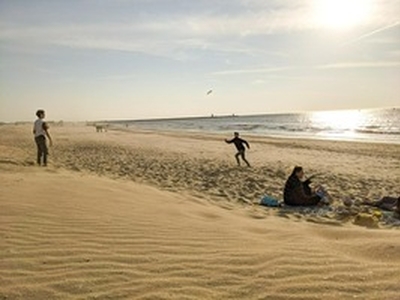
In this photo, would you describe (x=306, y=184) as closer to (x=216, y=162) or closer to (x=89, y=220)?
(x=89, y=220)

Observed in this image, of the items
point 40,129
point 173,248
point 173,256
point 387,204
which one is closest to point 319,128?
point 40,129

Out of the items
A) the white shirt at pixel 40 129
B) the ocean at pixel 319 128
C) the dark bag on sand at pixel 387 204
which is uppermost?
the ocean at pixel 319 128

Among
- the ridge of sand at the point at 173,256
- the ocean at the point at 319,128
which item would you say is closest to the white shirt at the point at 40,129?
the ridge of sand at the point at 173,256

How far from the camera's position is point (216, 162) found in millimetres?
17359

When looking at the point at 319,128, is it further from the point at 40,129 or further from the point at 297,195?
the point at 297,195

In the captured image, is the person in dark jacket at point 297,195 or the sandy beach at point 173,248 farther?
the person in dark jacket at point 297,195

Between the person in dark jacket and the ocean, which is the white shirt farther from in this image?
the ocean

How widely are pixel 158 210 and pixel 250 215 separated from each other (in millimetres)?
1815

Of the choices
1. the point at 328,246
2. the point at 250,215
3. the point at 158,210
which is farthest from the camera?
the point at 250,215

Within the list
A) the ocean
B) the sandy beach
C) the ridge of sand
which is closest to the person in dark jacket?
the sandy beach

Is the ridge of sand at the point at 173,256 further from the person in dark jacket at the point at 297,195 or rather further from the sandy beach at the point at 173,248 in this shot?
the person in dark jacket at the point at 297,195

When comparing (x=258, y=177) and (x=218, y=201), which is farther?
(x=258, y=177)

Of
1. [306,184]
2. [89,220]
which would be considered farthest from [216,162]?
[89,220]

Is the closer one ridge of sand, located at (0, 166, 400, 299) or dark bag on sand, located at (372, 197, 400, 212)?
ridge of sand, located at (0, 166, 400, 299)
